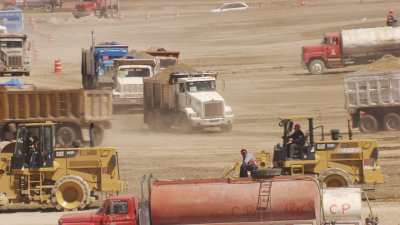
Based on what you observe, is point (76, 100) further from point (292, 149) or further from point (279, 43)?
point (279, 43)

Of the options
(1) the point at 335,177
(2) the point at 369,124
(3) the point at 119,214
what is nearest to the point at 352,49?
(2) the point at 369,124

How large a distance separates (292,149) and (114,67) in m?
24.7

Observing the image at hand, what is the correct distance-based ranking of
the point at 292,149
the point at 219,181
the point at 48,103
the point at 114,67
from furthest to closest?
1. the point at 114,67
2. the point at 48,103
3. the point at 292,149
4. the point at 219,181

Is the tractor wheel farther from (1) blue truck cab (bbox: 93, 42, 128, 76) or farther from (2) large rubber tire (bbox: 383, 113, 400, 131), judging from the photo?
(1) blue truck cab (bbox: 93, 42, 128, 76)

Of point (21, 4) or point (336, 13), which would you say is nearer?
point (336, 13)

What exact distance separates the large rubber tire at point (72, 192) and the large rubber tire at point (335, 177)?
5369 millimetres

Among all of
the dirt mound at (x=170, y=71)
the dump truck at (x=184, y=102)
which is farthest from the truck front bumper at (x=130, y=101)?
the dirt mound at (x=170, y=71)

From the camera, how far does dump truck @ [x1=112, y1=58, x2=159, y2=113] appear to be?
49188mm

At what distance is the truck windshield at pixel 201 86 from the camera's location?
44.6 meters

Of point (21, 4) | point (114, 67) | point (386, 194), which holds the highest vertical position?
point (21, 4)

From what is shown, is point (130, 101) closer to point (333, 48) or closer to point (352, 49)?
point (333, 48)

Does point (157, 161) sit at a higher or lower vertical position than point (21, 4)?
lower

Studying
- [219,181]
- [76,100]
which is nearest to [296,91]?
[76,100]

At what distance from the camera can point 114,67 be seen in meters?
50.8
